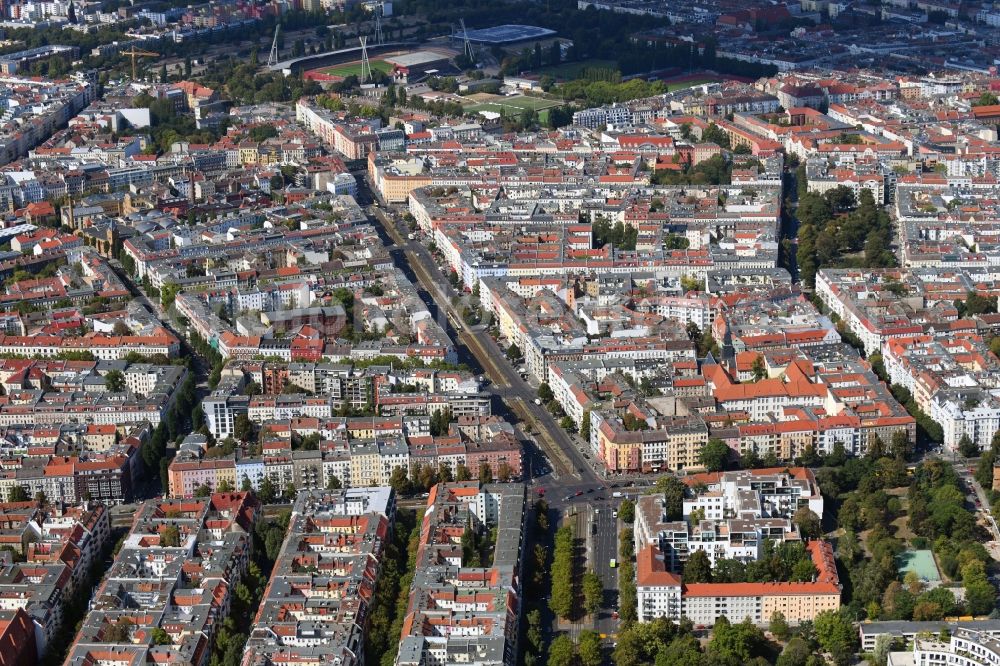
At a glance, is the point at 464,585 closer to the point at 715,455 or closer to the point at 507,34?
the point at 715,455

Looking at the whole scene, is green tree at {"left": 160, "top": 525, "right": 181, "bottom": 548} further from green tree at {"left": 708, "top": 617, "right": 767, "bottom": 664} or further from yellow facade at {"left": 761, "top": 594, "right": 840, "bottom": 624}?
yellow facade at {"left": 761, "top": 594, "right": 840, "bottom": 624}

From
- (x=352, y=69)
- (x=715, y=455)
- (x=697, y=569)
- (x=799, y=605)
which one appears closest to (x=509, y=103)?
(x=352, y=69)

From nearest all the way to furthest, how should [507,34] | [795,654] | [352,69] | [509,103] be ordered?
[795,654] → [509,103] → [352,69] → [507,34]

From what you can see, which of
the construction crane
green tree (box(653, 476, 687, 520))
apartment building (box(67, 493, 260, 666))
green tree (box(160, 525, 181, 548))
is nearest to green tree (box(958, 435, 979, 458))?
green tree (box(653, 476, 687, 520))

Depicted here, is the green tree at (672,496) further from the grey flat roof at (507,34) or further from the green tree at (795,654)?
the grey flat roof at (507,34)

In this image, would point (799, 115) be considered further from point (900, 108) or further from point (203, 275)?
point (203, 275)

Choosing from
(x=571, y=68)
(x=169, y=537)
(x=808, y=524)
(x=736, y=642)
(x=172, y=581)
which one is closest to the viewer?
(x=736, y=642)
